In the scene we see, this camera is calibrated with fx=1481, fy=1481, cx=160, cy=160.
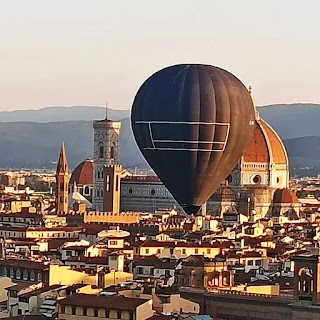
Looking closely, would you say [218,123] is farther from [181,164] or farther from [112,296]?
[112,296]

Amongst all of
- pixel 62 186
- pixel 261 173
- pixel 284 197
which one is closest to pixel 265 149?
pixel 261 173

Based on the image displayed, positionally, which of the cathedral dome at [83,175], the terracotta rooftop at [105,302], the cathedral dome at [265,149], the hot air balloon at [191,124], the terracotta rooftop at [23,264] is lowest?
the terracotta rooftop at [105,302]

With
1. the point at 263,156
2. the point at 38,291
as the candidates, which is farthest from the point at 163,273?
the point at 263,156

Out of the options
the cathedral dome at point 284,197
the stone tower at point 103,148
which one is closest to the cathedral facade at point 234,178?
the stone tower at point 103,148

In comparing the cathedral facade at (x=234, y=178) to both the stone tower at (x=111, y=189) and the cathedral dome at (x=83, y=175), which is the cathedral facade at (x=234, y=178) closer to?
the stone tower at (x=111, y=189)

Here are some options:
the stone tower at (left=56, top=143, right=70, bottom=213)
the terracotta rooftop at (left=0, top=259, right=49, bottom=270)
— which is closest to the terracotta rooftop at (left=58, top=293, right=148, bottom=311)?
the terracotta rooftop at (left=0, top=259, right=49, bottom=270)

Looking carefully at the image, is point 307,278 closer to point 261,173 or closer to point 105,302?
point 105,302
